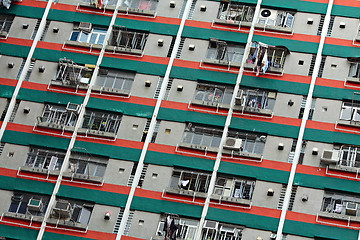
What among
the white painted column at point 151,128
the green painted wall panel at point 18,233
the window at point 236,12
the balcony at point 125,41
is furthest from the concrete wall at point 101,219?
the window at point 236,12

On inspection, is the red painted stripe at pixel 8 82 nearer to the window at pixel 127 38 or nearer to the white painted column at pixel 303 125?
the window at pixel 127 38

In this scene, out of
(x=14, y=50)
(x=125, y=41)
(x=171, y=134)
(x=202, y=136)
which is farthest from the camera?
(x=14, y=50)

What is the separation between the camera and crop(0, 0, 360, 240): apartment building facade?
237 feet

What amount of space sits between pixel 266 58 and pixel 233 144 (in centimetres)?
854

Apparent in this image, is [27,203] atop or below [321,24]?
below

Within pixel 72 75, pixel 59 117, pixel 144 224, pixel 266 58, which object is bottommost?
pixel 144 224

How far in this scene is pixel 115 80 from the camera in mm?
78500

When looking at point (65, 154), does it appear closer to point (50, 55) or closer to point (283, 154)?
point (50, 55)

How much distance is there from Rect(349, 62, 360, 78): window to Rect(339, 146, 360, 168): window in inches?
272

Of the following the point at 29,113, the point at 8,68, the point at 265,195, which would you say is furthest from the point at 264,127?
the point at 8,68

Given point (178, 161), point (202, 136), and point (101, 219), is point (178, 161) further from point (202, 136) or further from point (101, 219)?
point (101, 219)

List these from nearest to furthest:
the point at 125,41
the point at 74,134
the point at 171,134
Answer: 1. the point at 171,134
2. the point at 74,134
3. the point at 125,41

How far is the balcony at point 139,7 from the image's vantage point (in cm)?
8088

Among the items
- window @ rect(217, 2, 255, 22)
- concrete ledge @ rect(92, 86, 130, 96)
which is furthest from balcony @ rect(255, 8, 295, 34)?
concrete ledge @ rect(92, 86, 130, 96)
